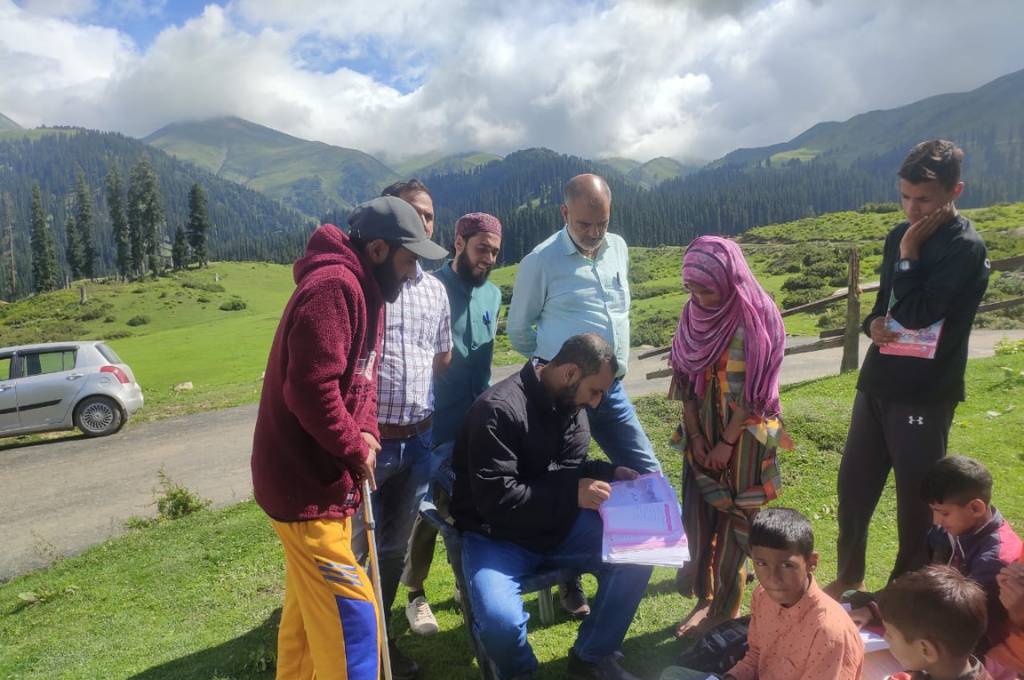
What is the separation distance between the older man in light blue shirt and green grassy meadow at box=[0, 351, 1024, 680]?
0.74 metres

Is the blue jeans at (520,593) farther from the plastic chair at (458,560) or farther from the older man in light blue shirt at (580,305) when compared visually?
the older man in light blue shirt at (580,305)

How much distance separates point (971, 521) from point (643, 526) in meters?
1.48

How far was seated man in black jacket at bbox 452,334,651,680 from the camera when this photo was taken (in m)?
3.11

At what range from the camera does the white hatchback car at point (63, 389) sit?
11898mm

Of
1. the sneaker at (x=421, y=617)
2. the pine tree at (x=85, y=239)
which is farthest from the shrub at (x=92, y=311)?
the sneaker at (x=421, y=617)

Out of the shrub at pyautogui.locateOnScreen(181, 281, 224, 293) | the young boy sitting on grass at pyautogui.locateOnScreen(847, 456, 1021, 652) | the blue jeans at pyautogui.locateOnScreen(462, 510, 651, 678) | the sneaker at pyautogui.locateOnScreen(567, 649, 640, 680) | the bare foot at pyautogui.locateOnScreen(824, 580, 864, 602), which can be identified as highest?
the shrub at pyautogui.locateOnScreen(181, 281, 224, 293)

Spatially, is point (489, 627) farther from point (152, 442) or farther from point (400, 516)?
point (152, 442)

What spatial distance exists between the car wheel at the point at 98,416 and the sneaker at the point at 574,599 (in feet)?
38.1

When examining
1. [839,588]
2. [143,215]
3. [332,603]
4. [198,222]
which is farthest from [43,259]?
[839,588]

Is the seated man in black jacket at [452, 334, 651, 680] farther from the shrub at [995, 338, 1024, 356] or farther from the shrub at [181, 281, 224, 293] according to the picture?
the shrub at [181, 281, 224, 293]

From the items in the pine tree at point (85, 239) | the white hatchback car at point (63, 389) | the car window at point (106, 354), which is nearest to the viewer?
the white hatchback car at point (63, 389)

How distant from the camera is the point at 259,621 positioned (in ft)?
14.2

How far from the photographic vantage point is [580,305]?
4012mm

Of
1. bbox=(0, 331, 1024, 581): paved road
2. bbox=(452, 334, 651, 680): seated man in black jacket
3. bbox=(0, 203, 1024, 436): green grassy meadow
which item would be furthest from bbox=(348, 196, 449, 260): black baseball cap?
bbox=(0, 203, 1024, 436): green grassy meadow
